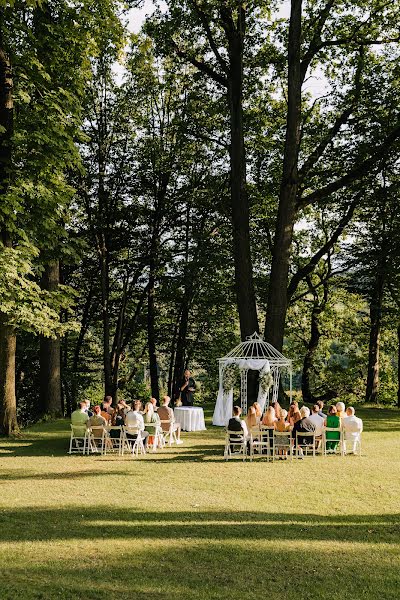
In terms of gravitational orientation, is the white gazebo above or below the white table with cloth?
above

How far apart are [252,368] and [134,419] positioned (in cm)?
519

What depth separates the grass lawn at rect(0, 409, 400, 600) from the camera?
20.2 ft

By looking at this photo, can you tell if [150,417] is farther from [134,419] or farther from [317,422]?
[317,422]

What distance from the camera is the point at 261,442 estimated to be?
13.8 meters

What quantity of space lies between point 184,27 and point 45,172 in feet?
29.3

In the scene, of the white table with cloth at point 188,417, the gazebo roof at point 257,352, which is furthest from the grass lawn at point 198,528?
the gazebo roof at point 257,352

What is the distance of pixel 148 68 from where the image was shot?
26.1 meters

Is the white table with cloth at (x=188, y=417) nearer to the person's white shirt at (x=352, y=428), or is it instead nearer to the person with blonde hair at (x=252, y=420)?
the person with blonde hair at (x=252, y=420)

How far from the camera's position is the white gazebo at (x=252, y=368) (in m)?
18.3

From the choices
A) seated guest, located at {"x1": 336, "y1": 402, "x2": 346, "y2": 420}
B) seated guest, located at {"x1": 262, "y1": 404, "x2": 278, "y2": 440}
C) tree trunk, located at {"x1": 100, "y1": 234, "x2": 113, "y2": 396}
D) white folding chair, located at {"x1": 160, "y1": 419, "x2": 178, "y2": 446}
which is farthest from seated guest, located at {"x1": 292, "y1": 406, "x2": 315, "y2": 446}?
tree trunk, located at {"x1": 100, "y1": 234, "x2": 113, "y2": 396}

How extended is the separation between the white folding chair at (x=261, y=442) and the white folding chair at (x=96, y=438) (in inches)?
124

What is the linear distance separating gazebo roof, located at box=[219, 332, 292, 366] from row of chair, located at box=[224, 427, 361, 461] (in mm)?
4327

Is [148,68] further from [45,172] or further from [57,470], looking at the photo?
[57,470]

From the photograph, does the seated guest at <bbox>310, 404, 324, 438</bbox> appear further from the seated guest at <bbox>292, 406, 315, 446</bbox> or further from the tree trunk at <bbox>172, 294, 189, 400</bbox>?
the tree trunk at <bbox>172, 294, 189, 400</bbox>
